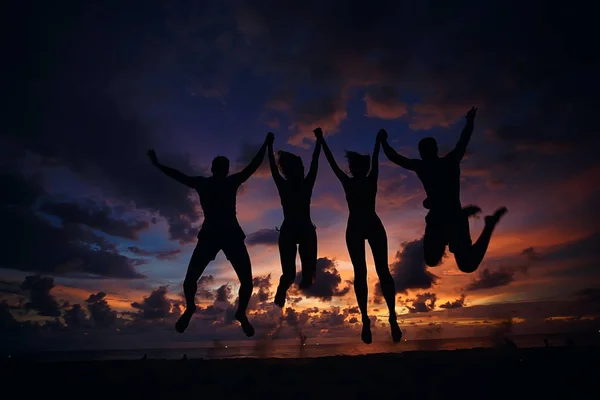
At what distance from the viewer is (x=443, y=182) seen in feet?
24.8

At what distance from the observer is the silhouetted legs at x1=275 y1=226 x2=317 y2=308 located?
8.31m

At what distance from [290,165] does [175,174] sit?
2557 mm

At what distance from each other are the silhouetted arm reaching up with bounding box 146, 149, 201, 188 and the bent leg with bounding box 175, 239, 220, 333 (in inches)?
51.6

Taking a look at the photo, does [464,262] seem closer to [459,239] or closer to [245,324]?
[459,239]

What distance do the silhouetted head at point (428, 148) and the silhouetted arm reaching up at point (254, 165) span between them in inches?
131

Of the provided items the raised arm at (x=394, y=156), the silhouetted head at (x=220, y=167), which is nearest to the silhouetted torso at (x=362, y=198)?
the raised arm at (x=394, y=156)

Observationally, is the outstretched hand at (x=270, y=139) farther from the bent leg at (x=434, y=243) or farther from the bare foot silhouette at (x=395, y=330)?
the bare foot silhouette at (x=395, y=330)

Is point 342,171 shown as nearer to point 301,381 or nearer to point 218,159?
point 218,159

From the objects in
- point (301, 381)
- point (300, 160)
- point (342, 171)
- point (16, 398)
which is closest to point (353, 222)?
point (342, 171)

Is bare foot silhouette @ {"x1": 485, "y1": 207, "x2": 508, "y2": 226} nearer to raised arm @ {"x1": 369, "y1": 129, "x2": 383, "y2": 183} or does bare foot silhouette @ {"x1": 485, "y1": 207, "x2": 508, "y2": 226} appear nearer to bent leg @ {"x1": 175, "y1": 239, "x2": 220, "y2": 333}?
raised arm @ {"x1": 369, "y1": 129, "x2": 383, "y2": 183}

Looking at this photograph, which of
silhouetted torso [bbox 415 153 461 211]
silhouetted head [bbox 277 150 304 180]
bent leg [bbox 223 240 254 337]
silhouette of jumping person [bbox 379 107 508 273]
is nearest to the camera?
silhouette of jumping person [bbox 379 107 508 273]

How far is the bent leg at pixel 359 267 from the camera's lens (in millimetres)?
8078

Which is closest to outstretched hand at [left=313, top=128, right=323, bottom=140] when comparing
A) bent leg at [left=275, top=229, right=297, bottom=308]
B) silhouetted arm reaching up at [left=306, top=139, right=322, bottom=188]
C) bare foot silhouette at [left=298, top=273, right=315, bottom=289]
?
silhouetted arm reaching up at [left=306, top=139, right=322, bottom=188]

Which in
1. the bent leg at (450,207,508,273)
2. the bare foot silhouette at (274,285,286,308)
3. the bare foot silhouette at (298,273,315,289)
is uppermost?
the bent leg at (450,207,508,273)
